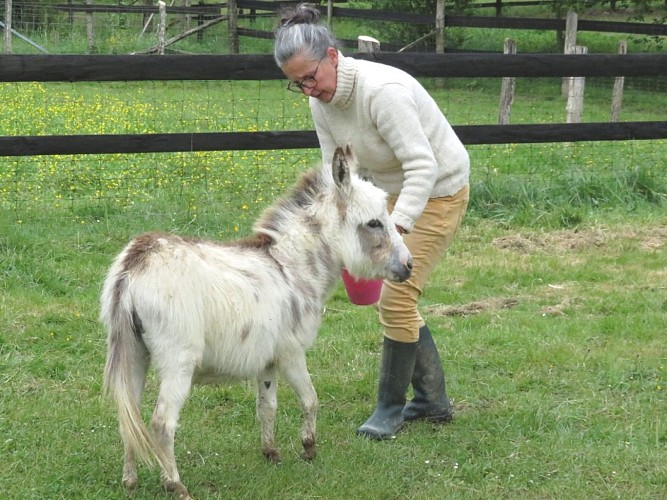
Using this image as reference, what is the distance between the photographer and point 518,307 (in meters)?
6.68

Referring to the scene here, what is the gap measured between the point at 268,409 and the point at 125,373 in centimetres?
87

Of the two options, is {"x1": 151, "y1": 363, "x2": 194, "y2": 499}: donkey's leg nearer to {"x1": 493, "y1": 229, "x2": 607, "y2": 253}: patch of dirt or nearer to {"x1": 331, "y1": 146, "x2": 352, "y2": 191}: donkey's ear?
{"x1": 331, "y1": 146, "x2": 352, "y2": 191}: donkey's ear

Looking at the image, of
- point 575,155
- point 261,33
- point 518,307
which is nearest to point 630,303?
point 518,307

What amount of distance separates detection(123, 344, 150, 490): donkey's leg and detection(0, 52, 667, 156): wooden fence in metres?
3.90

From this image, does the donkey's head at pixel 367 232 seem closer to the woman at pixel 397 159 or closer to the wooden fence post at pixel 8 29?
the woman at pixel 397 159

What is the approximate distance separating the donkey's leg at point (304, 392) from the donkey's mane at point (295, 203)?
63 centimetres

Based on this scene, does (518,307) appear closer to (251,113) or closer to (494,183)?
(494,183)

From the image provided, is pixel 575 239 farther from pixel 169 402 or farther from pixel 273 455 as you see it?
pixel 169 402

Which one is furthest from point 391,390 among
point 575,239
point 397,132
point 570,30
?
point 570,30

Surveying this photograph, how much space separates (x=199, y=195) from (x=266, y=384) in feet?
14.9

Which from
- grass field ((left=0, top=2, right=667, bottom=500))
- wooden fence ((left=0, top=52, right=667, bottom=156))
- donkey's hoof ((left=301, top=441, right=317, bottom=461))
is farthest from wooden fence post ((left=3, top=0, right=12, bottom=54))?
donkey's hoof ((left=301, top=441, right=317, bottom=461))

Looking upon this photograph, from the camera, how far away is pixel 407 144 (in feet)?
13.8

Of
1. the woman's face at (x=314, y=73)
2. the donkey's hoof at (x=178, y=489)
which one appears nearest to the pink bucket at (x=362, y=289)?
the woman's face at (x=314, y=73)

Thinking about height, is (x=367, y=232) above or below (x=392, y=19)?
below
